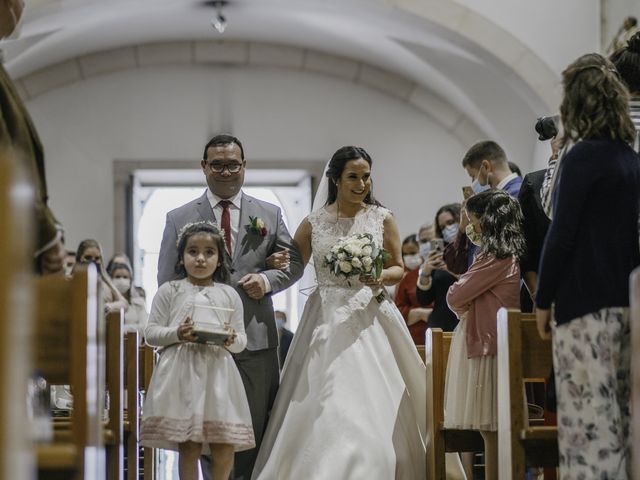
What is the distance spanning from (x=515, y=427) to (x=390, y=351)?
83.1 inches

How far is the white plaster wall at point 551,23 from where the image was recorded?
1362 centimetres

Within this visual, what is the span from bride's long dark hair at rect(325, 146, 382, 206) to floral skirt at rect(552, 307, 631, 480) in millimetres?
3019

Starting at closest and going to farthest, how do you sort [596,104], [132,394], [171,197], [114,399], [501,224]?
[596,104], [114,399], [501,224], [132,394], [171,197]

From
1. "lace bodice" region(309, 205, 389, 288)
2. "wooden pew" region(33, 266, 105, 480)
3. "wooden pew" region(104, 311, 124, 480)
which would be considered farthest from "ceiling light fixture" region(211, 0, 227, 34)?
"wooden pew" region(33, 266, 105, 480)

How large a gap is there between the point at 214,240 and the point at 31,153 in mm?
2248

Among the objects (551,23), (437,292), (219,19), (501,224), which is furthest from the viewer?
(219,19)

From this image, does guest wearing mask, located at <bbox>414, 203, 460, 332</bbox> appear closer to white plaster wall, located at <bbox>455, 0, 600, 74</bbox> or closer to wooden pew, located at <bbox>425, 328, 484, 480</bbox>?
wooden pew, located at <bbox>425, 328, 484, 480</bbox>

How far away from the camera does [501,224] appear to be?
680 centimetres

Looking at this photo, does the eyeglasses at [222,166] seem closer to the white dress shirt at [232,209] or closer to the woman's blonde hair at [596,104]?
the white dress shirt at [232,209]

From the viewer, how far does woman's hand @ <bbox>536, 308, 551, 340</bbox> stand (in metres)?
4.97

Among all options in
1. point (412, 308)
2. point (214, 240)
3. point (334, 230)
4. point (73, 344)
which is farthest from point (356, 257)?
point (412, 308)

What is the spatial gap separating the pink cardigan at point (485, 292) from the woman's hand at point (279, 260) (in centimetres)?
103

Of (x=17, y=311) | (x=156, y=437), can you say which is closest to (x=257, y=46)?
(x=156, y=437)

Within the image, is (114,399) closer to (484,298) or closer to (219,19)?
(484,298)
